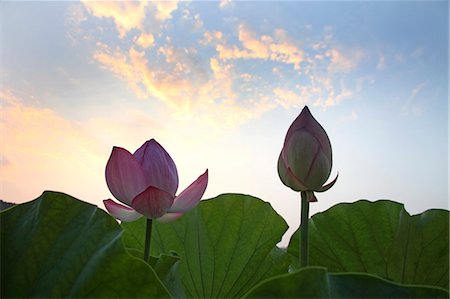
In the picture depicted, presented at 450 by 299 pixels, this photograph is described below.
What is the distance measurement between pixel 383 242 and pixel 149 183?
0.50 meters

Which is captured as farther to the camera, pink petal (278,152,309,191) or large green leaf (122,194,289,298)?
large green leaf (122,194,289,298)

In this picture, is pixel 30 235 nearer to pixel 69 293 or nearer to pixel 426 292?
pixel 69 293

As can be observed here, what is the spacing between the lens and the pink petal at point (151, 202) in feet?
2.32

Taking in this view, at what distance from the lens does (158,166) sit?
29.0 inches

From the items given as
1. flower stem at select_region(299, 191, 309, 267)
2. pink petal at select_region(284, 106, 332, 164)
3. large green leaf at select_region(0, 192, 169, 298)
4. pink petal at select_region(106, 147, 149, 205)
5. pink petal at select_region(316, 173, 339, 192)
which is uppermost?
pink petal at select_region(284, 106, 332, 164)

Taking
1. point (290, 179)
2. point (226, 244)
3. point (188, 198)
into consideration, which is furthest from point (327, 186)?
point (226, 244)

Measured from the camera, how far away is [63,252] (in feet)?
2.02

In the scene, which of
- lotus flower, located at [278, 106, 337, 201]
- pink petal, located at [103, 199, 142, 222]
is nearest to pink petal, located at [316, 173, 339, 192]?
lotus flower, located at [278, 106, 337, 201]

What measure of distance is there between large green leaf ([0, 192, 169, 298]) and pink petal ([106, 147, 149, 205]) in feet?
0.24

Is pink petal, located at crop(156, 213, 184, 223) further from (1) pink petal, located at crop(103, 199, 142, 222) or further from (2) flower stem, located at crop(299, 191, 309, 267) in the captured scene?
(2) flower stem, located at crop(299, 191, 309, 267)

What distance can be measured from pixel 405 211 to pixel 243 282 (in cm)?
36

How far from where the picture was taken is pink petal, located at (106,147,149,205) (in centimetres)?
72

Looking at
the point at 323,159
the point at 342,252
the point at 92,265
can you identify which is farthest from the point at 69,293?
the point at 342,252

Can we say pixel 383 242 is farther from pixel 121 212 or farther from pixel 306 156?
pixel 121 212
